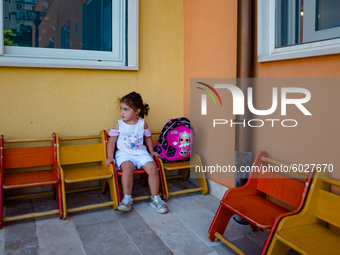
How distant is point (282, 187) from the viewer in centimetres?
229

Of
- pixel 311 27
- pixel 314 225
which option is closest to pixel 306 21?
pixel 311 27

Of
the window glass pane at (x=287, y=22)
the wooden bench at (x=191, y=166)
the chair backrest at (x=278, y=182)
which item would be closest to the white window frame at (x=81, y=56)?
the wooden bench at (x=191, y=166)

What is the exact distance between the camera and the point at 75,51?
3377 mm

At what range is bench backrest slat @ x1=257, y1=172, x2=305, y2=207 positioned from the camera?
7.13 ft

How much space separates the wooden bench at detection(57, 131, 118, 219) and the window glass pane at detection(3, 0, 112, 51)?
1.04 meters

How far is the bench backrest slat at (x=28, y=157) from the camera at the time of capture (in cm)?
296

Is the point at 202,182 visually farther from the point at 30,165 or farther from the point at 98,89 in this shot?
the point at 30,165

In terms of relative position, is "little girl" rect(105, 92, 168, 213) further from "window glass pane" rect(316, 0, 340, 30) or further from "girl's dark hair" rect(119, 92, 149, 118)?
"window glass pane" rect(316, 0, 340, 30)

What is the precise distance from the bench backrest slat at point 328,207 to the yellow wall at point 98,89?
2.22m

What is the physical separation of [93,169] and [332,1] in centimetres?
255

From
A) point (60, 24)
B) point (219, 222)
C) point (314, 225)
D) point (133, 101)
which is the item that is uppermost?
point (60, 24)

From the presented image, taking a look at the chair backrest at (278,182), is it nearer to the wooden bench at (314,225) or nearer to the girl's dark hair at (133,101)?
the wooden bench at (314,225)

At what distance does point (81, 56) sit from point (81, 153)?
1070 millimetres

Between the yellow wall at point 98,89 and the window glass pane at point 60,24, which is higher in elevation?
the window glass pane at point 60,24
